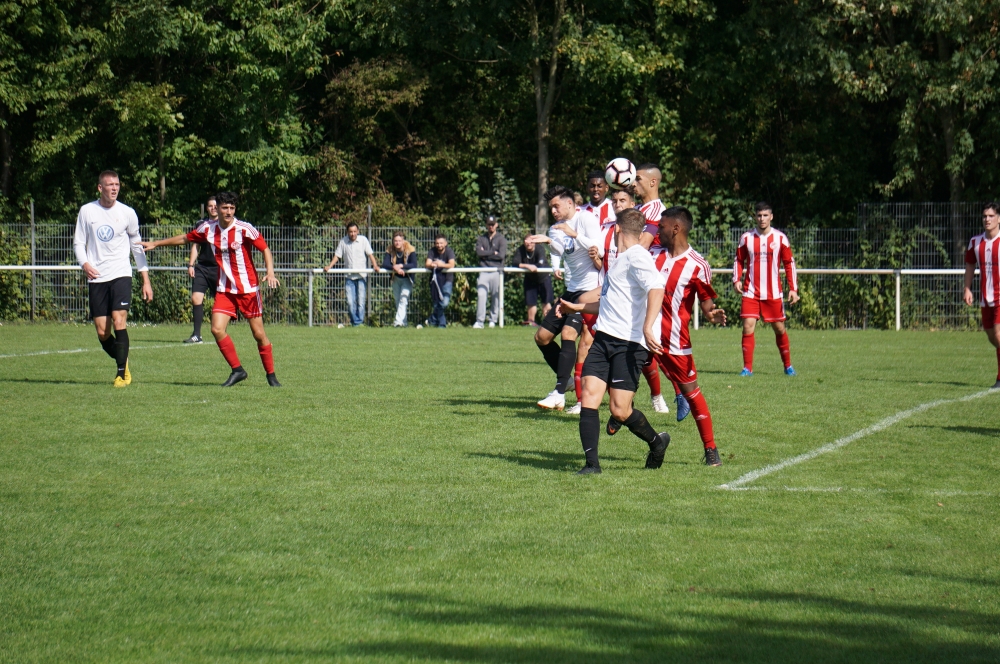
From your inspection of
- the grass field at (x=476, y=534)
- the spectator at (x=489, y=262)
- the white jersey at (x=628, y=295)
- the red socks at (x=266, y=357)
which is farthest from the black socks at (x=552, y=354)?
the spectator at (x=489, y=262)

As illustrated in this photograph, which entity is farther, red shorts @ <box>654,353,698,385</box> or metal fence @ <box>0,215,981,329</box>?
metal fence @ <box>0,215,981,329</box>

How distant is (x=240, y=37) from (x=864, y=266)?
16072 millimetres

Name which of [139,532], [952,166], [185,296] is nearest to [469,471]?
[139,532]

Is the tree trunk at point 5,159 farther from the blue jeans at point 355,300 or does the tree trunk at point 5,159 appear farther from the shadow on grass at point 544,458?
the shadow on grass at point 544,458

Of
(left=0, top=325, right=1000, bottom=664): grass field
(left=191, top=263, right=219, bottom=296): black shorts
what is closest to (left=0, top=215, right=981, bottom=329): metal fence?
(left=191, top=263, right=219, bottom=296): black shorts

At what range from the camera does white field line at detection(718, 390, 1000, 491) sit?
24.4 ft

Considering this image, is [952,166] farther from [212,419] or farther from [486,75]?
[212,419]

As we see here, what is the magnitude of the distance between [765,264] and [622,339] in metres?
7.73

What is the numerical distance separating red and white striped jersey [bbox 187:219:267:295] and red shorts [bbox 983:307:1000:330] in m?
8.18

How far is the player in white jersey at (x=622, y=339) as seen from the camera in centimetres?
746

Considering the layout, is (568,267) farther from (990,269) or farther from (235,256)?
(990,269)

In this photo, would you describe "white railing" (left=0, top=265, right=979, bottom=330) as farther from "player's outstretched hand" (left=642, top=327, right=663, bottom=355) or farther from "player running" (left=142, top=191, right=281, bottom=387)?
"player's outstretched hand" (left=642, top=327, right=663, bottom=355)

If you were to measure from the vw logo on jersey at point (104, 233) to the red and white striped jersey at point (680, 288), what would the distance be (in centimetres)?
658

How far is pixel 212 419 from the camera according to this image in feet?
32.9
